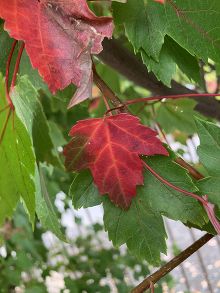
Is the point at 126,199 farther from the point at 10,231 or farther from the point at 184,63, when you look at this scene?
the point at 10,231

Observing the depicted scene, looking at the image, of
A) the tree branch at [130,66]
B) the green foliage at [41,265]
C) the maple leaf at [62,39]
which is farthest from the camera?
the green foliage at [41,265]

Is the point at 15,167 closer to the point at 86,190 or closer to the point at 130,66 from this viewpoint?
the point at 86,190

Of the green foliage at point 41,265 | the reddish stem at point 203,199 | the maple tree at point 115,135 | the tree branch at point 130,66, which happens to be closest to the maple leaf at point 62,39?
the maple tree at point 115,135

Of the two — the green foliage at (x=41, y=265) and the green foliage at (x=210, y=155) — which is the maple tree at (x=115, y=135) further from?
the green foliage at (x=41, y=265)

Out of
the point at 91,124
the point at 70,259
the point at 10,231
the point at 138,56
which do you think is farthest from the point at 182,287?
the point at 91,124

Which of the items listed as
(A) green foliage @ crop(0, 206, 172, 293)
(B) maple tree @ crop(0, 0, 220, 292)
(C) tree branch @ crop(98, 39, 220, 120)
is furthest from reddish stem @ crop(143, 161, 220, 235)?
(A) green foliage @ crop(0, 206, 172, 293)
